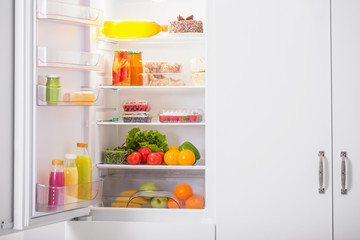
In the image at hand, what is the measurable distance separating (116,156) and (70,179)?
51 cm

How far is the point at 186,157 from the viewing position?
2.84 metres

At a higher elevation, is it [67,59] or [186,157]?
[67,59]

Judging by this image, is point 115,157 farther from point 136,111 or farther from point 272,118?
point 272,118

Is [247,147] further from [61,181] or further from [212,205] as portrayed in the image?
[61,181]

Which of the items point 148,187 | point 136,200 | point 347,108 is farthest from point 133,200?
Answer: point 347,108

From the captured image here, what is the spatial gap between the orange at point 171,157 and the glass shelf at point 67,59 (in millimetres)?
676

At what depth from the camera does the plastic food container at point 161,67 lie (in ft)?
9.67

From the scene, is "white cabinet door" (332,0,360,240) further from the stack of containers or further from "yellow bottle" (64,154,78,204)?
"yellow bottle" (64,154,78,204)

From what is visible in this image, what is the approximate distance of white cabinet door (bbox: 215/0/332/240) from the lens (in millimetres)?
2596

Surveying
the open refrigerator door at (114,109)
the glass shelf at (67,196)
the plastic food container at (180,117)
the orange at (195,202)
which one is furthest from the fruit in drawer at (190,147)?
the glass shelf at (67,196)

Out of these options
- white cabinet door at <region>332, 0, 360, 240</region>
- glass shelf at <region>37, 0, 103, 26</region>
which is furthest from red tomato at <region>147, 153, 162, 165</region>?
white cabinet door at <region>332, 0, 360, 240</region>

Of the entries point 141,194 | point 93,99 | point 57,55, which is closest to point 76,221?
point 141,194

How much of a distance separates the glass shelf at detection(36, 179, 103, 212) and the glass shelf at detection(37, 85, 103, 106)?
1.37ft

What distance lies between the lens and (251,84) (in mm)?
2650
